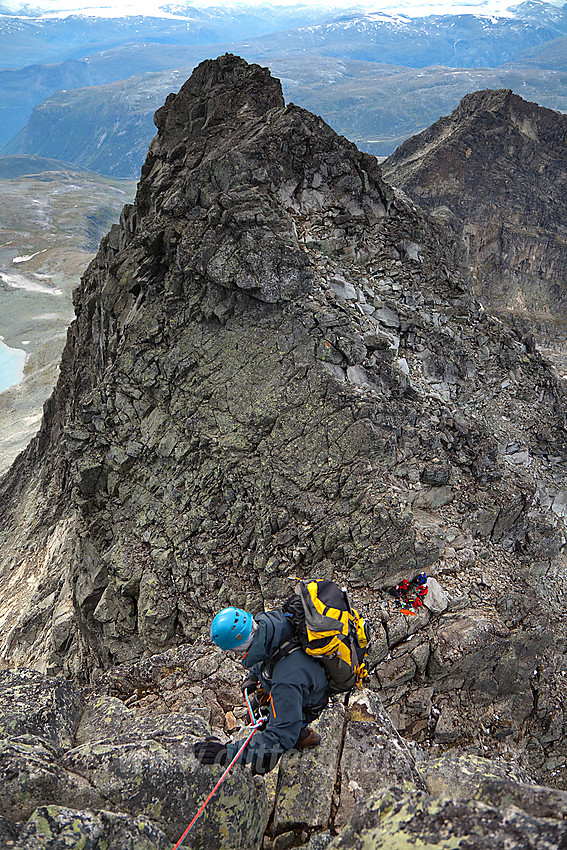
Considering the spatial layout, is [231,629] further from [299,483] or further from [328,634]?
[299,483]

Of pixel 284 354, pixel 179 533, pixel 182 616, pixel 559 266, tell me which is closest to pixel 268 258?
pixel 284 354

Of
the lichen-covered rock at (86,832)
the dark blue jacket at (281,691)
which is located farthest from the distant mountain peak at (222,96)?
the lichen-covered rock at (86,832)

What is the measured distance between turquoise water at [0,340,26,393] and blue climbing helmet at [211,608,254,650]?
306ft

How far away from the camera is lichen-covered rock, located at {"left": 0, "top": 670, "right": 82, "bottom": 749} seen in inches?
336

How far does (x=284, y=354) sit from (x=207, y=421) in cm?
343

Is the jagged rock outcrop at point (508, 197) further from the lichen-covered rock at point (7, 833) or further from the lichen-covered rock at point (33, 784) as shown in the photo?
the lichen-covered rock at point (7, 833)

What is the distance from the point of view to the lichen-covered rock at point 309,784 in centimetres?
777

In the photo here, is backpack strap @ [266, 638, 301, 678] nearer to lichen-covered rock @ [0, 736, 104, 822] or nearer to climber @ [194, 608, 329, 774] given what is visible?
climber @ [194, 608, 329, 774]

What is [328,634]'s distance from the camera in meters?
7.45

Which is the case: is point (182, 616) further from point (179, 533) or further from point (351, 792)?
point (351, 792)

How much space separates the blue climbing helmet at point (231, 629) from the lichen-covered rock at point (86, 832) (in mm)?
2529

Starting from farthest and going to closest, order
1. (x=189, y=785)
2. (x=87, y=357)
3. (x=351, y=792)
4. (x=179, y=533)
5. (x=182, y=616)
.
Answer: (x=87, y=357) → (x=179, y=533) → (x=182, y=616) → (x=351, y=792) → (x=189, y=785)

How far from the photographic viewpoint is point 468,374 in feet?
64.8

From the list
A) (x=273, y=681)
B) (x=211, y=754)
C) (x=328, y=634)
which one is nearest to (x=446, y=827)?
(x=328, y=634)
